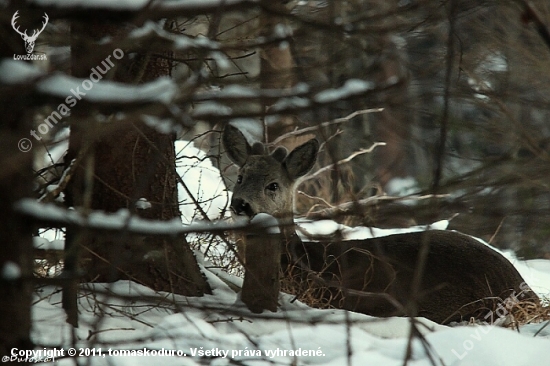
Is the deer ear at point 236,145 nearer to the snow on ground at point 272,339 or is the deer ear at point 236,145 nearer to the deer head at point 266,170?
the deer head at point 266,170

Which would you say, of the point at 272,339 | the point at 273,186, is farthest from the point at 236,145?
the point at 272,339

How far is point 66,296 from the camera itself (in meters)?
3.77

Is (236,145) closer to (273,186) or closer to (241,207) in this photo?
(273,186)

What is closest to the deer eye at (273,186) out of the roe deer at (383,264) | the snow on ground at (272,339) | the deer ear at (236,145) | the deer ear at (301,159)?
the roe deer at (383,264)

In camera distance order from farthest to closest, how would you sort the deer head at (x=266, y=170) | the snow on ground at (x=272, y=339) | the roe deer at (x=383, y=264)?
the deer head at (x=266, y=170) → the roe deer at (x=383, y=264) → the snow on ground at (x=272, y=339)

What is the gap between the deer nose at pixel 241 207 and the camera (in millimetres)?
6344

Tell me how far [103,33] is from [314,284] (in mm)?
2321

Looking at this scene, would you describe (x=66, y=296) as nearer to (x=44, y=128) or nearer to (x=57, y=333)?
(x=57, y=333)

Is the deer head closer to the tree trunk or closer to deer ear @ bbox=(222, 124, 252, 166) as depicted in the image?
deer ear @ bbox=(222, 124, 252, 166)

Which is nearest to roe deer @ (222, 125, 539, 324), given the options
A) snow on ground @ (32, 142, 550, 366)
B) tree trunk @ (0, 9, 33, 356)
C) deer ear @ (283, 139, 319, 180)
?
deer ear @ (283, 139, 319, 180)

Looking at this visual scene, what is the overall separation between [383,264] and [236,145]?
179cm

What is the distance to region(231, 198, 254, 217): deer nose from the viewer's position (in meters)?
6.34

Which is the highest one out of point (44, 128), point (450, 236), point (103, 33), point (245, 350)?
point (103, 33)

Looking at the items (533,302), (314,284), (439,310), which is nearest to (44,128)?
(314,284)
